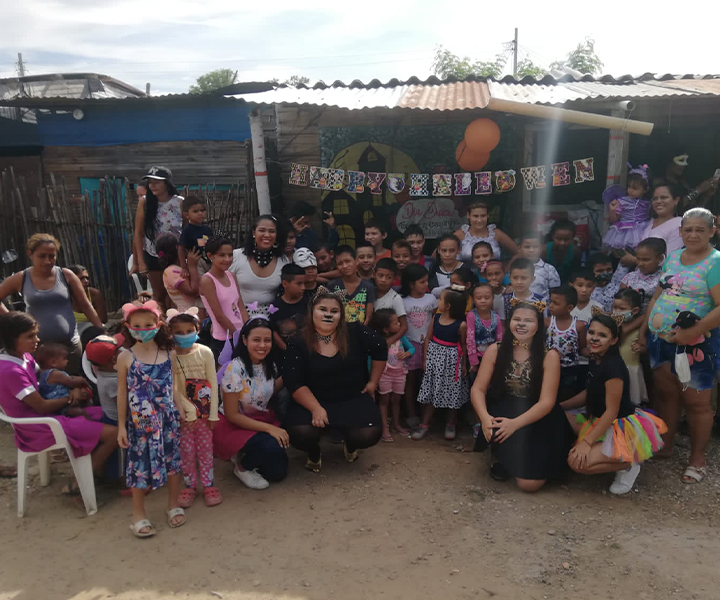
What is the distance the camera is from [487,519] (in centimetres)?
343

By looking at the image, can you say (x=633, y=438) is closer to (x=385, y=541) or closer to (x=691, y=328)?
(x=691, y=328)

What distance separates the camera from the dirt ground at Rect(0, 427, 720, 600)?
2.85 m

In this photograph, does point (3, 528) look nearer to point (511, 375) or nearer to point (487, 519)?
point (487, 519)

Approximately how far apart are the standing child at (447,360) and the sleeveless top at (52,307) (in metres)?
2.86

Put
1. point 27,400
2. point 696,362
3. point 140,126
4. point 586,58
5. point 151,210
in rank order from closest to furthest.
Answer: point 27,400 < point 696,362 < point 151,210 < point 140,126 < point 586,58

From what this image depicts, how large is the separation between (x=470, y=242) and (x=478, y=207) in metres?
Answer: 0.33

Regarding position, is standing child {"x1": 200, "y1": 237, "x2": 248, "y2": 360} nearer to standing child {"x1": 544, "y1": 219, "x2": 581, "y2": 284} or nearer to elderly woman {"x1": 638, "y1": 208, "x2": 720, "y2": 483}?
standing child {"x1": 544, "y1": 219, "x2": 581, "y2": 284}

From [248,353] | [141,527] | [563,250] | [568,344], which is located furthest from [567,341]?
[141,527]

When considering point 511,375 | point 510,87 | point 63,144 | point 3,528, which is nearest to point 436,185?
point 510,87

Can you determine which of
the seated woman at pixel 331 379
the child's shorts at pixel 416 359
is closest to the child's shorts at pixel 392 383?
the child's shorts at pixel 416 359

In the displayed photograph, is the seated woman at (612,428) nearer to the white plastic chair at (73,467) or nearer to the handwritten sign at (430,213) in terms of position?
the white plastic chair at (73,467)

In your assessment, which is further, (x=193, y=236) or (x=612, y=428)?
(x=193, y=236)

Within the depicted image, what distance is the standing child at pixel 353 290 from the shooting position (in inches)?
177

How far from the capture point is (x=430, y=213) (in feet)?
23.4
